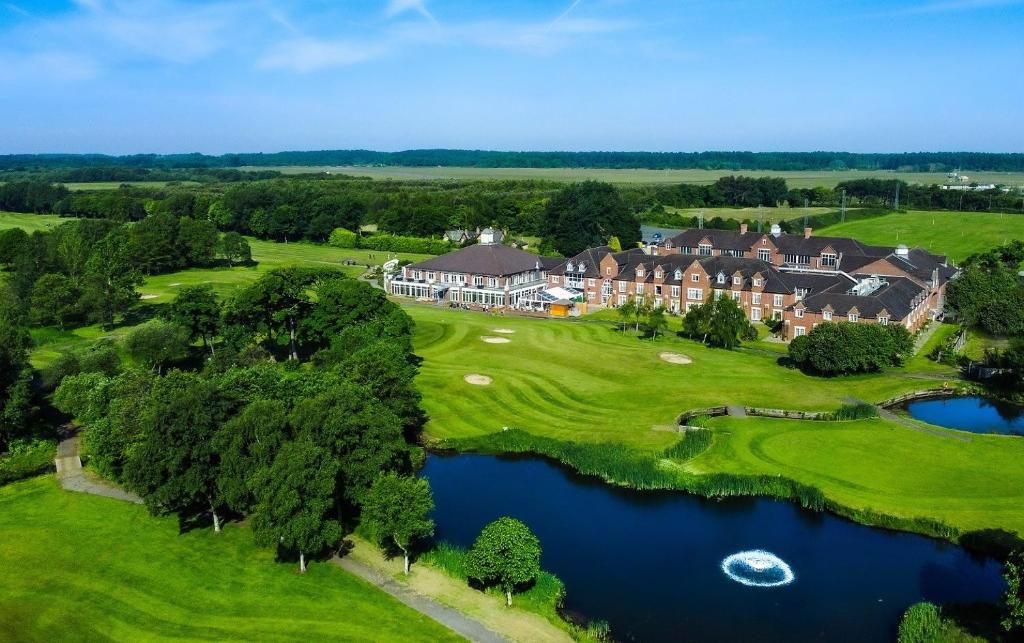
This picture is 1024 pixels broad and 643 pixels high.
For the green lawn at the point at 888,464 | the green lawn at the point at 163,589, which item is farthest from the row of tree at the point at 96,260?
the green lawn at the point at 888,464

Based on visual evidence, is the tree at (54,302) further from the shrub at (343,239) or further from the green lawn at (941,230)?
the green lawn at (941,230)

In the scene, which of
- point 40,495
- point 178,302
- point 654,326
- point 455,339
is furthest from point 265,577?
point 654,326

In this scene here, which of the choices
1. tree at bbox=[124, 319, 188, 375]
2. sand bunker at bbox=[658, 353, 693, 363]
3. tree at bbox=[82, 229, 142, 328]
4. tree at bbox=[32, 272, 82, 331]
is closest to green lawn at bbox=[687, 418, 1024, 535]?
sand bunker at bbox=[658, 353, 693, 363]

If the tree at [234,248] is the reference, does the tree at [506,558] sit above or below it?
below

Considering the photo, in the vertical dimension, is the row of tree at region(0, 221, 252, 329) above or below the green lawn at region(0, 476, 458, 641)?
above

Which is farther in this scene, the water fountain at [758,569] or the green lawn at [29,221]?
the green lawn at [29,221]

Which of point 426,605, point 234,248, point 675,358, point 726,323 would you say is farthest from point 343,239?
point 426,605

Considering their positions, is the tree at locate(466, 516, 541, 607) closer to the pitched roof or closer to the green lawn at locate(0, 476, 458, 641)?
the green lawn at locate(0, 476, 458, 641)
